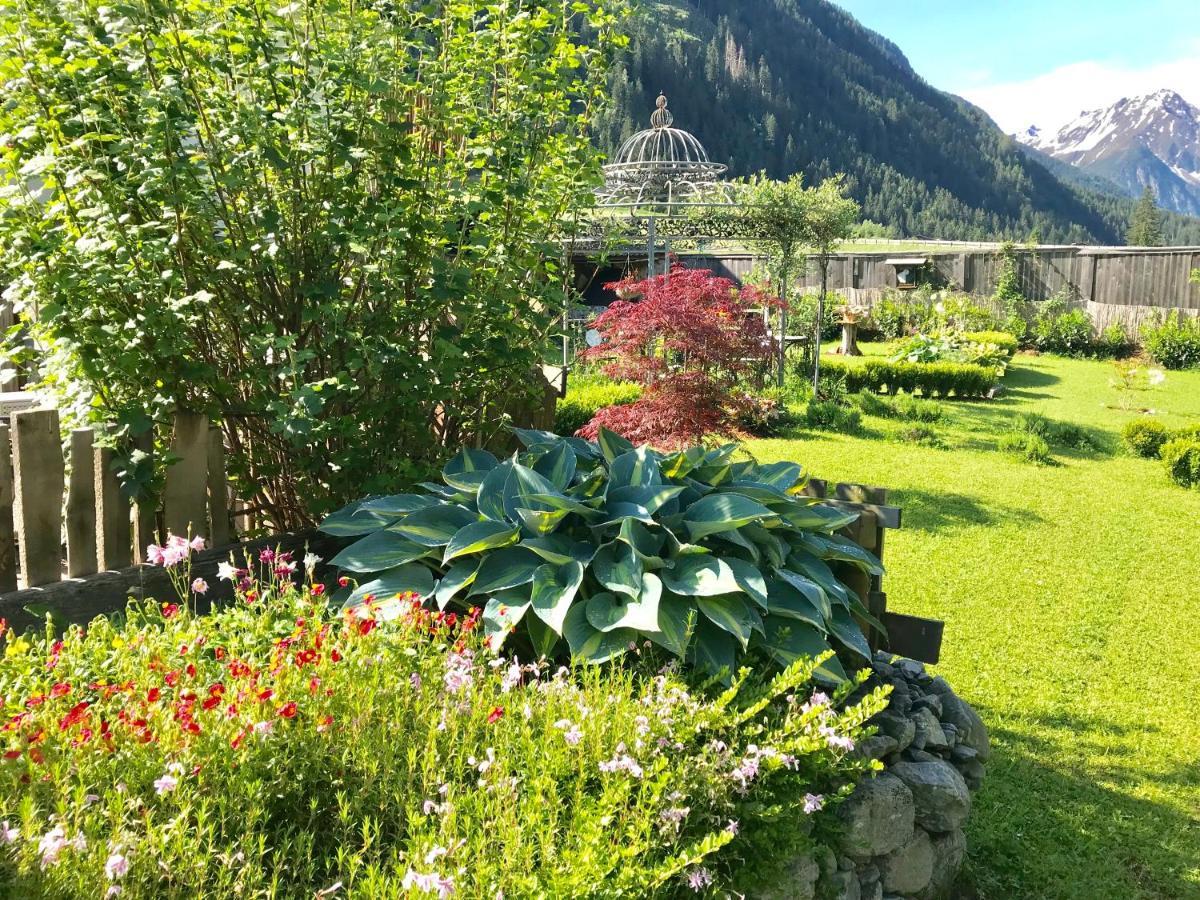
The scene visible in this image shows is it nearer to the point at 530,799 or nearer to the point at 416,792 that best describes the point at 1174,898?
the point at 530,799

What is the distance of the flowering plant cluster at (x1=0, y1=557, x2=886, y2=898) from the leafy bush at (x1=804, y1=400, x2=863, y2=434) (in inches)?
334

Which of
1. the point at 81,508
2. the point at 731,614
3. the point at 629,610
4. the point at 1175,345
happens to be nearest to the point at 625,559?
the point at 629,610

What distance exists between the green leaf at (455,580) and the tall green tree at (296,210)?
69cm

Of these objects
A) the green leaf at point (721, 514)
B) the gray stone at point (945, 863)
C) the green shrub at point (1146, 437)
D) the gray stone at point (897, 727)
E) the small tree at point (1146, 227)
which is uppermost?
the small tree at point (1146, 227)

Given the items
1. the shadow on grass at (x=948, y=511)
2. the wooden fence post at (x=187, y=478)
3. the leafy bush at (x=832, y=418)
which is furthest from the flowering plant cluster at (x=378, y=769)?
the leafy bush at (x=832, y=418)

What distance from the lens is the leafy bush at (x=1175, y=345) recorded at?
16.6 metres

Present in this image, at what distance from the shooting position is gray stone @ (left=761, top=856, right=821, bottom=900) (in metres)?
2.04

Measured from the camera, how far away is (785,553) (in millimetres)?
2904

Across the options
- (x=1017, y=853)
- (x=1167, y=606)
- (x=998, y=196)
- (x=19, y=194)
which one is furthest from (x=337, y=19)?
(x=998, y=196)

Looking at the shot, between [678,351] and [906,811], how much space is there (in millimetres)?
5502

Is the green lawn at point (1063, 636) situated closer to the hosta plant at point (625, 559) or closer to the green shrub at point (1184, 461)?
the green shrub at point (1184, 461)

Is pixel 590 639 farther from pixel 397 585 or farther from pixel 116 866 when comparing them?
pixel 116 866

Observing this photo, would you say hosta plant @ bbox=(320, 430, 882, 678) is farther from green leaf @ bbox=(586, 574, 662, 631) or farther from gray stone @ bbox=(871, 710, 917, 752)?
gray stone @ bbox=(871, 710, 917, 752)

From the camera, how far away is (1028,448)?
9.34 m
